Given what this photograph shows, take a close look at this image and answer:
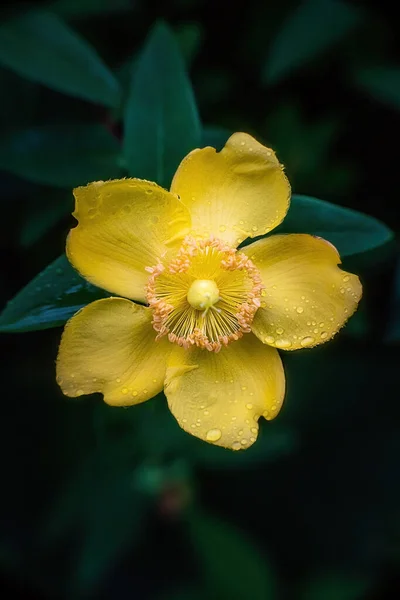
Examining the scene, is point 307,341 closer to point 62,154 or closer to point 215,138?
point 215,138

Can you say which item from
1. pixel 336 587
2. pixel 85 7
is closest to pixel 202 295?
pixel 85 7

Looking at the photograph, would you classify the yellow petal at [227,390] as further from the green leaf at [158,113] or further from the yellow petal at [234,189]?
the green leaf at [158,113]

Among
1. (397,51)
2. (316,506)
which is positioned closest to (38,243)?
(397,51)

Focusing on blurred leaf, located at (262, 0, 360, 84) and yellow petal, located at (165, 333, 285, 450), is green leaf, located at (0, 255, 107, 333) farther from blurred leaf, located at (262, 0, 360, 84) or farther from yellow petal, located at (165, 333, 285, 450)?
blurred leaf, located at (262, 0, 360, 84)

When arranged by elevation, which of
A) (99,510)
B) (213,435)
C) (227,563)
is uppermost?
(213,435)

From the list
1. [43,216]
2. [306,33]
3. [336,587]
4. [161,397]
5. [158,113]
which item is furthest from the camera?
[336,587]

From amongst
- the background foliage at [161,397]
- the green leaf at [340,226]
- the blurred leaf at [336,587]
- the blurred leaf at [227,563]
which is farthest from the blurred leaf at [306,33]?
the blurred leaf at [336,587]

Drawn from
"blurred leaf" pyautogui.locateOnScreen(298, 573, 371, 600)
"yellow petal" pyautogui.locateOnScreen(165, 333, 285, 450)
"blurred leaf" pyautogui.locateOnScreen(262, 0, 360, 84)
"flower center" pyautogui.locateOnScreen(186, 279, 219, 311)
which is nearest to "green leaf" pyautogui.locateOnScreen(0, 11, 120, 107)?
"blurred leaf" pyautogui.locateOnScreen(262, 0, 360, 84)
